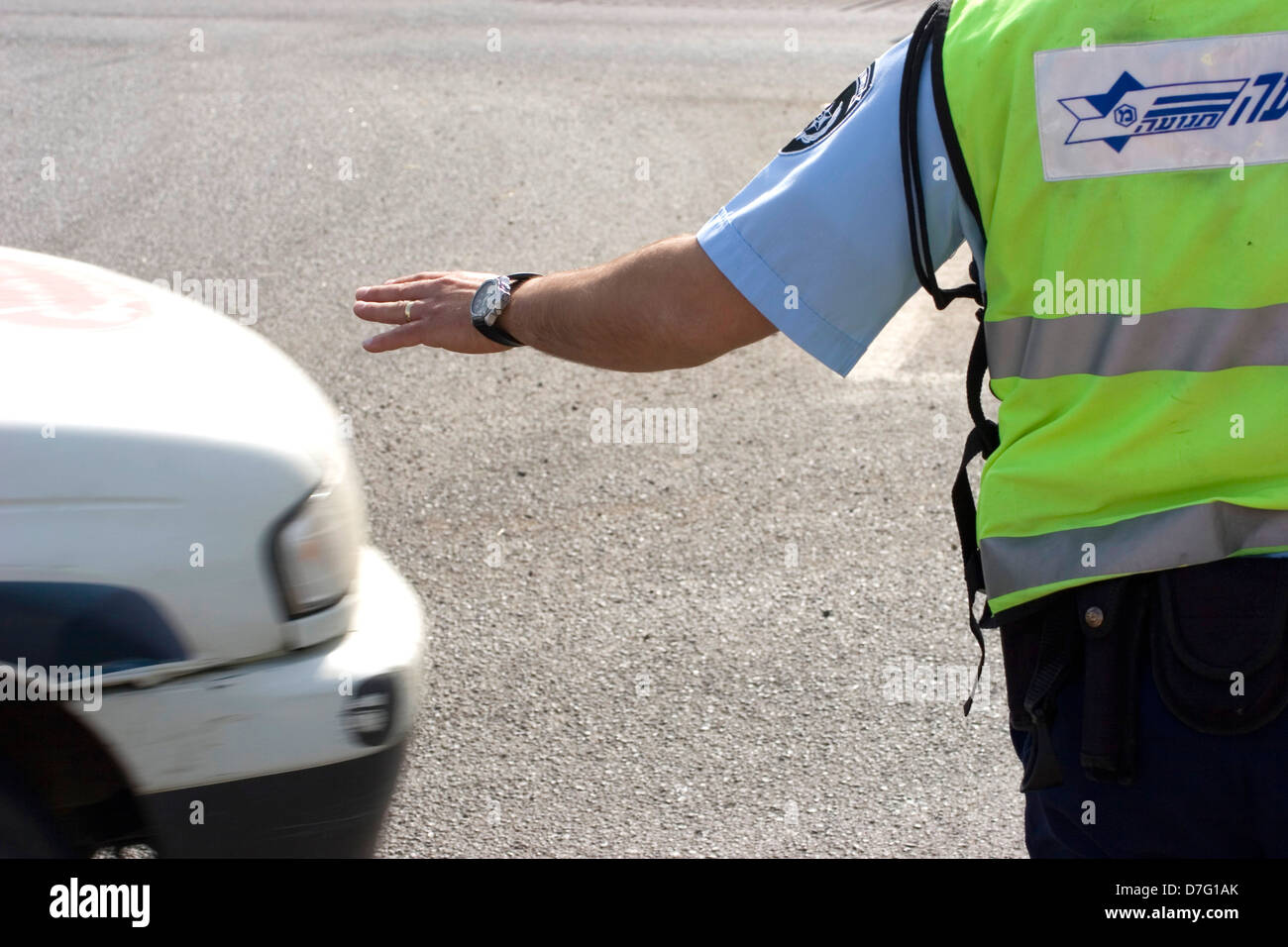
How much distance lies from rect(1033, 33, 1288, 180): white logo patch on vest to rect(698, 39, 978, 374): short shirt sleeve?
15cm

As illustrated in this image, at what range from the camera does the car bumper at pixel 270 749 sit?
2109 mm

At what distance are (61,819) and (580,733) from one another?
1505 mm

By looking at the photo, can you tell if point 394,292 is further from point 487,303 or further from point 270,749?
point 270,749

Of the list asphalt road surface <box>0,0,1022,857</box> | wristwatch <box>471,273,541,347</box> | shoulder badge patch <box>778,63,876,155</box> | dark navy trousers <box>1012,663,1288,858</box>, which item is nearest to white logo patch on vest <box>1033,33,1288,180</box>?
shoulder badge patch <box>778,63,876,155</box>

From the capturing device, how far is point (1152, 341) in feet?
5.64

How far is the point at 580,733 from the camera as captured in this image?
3484mm

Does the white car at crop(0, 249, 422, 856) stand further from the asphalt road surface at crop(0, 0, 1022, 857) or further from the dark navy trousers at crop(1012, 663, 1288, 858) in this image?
the dark navy trousers at crop(1012, 663, 1288, 858)

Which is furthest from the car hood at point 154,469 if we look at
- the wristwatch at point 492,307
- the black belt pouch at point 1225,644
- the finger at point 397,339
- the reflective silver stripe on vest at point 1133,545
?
the black belt pouch at point 1225,644

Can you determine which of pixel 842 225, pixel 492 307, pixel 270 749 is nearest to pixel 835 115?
pixel 842 225

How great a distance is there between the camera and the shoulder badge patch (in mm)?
1853

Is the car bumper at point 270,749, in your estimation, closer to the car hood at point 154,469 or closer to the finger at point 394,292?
the car hood at point 154,469
